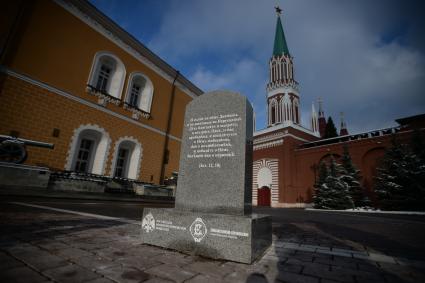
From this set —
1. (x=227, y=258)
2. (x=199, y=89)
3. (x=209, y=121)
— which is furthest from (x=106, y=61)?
(x=227, y=258)

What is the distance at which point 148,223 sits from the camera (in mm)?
2869

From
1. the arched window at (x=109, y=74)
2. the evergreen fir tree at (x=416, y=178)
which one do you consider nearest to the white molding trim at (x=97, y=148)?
the arched window at (x=109, y=74)

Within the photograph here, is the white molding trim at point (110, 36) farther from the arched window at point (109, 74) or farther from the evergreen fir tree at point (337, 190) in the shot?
the evergreen fir tree at point (337, 190)

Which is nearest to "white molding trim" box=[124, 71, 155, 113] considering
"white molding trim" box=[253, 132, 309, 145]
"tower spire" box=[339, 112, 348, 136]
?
"white molding trim" box=[253, 132, 309, 145]

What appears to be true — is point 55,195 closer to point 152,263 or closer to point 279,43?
point 152,263

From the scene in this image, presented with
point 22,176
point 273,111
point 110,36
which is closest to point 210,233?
point 22,176

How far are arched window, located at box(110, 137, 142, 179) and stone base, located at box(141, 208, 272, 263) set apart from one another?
1106 centimetres

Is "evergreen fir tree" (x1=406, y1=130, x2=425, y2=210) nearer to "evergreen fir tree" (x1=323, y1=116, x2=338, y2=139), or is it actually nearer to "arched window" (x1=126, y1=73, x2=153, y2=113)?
"arched window" (x1=126, y1=73, x2=153, y2=113)

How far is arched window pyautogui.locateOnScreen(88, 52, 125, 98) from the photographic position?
41.1ft

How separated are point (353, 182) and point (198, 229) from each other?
1979 cm

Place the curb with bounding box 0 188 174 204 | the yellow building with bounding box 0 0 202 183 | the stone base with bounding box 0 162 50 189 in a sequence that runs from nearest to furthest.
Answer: the curb with bounding box 0 188 174 204
the stone base with bounding box 0 162 50 189
the yellow building with bounding box 0 0 202 183

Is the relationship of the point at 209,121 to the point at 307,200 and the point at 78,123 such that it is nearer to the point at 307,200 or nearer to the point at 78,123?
the point at 78,123

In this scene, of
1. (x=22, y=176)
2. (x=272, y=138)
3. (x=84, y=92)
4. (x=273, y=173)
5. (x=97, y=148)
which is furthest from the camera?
(x=272, y=138)

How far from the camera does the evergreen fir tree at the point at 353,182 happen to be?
17.7 metres
